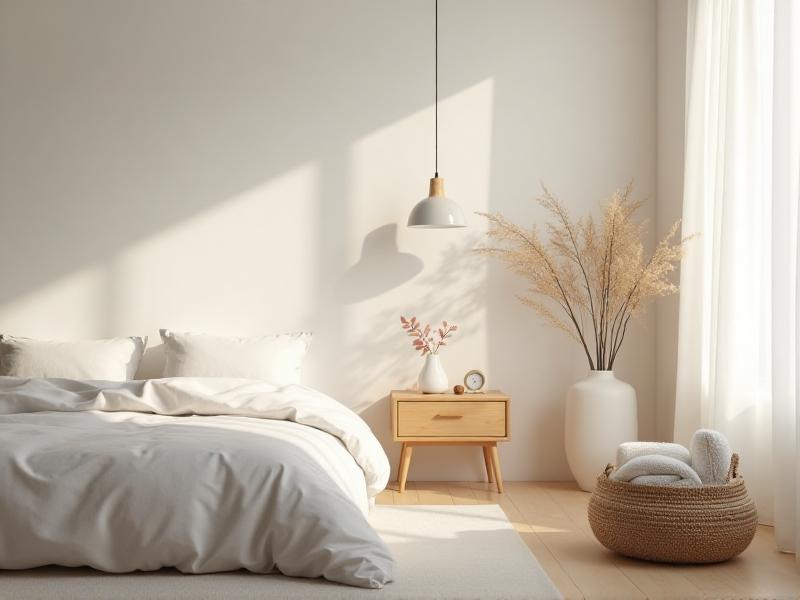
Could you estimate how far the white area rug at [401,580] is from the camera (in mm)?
2434

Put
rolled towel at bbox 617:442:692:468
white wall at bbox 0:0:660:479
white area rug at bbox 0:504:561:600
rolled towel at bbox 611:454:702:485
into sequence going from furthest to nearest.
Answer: white wall at bbox 0:0:660:479 < rolled towel at bbox 617:442:692:468 < rolled towel at bbox 611:454:702:485 < white area rug at bbox 0:504:561:600

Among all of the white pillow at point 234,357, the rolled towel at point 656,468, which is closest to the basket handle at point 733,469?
the rolled towel at point 656,468

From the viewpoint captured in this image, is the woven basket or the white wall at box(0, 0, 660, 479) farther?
the white wall at box(0, 0, 660, 479)

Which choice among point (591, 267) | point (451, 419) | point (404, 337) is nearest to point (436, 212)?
point (404, 337)

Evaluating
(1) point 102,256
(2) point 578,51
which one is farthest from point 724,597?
(1) point 102,256

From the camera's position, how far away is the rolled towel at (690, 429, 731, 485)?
314cm

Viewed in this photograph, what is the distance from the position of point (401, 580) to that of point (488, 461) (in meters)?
2.03

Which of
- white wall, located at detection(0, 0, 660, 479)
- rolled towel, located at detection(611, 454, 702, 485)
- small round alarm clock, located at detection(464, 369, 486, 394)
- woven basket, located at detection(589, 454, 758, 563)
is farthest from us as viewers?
white wall, located at detection(0, 0, 660, 479)

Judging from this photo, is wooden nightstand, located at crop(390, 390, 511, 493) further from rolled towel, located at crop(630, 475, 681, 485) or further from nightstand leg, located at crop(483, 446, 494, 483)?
rolled towel, located at crop(630, 475, 681, 485)

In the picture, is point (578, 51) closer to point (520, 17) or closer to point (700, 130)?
point (520, 17)

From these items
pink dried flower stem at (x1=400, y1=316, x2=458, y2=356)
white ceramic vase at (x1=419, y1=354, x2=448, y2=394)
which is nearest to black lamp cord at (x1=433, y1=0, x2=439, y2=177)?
pink dried flower stem at (x1=400, y1=316, x2=458, y2=356)

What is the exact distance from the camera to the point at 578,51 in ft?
16.0

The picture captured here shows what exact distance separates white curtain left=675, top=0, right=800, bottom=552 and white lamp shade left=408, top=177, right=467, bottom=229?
112 centimetres

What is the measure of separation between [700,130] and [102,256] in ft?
10.3
